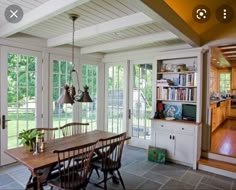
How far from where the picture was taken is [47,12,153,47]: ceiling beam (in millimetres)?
2562

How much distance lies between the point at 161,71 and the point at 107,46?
1325 millimetres

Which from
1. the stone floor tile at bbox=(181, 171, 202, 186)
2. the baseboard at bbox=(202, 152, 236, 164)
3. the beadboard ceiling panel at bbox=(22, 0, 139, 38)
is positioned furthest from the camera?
the baseboard at bbox=(202, 152, 236, 164)

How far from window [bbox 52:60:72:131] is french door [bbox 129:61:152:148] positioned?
162cm

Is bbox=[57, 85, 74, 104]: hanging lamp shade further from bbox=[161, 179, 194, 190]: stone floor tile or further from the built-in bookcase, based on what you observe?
the built-in bookcase

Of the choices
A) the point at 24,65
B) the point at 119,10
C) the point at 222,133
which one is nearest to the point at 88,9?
the point at 119,10

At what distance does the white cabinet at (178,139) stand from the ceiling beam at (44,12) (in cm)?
288

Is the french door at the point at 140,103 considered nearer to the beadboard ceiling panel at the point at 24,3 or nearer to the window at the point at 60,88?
the window at the point at 60,88

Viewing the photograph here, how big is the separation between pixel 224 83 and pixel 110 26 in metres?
8.05

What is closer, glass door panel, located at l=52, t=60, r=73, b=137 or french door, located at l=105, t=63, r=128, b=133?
glass door panel, located at l=52, t=60, r=73, b=137

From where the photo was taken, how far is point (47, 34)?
3729mm

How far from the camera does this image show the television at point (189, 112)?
3982 millimetres

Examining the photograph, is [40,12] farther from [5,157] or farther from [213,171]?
[213,171]

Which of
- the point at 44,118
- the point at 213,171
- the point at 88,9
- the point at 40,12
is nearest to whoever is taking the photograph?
the point at 40,12

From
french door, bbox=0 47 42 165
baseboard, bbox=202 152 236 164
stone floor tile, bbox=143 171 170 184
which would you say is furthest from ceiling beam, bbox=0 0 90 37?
baseboard, bbox=202 152 236 164
